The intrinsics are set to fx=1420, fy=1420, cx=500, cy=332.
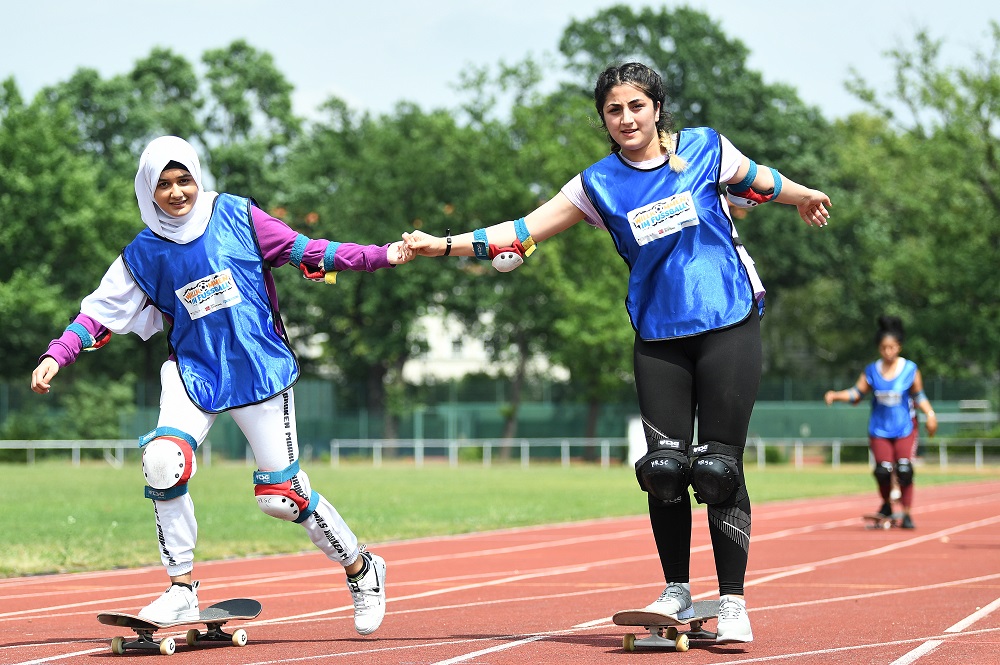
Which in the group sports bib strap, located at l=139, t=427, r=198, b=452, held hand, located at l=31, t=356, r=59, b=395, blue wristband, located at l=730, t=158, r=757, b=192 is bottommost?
sports bib strap, located at l=139, t=427, r=198, b=452

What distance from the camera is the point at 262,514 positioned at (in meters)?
17.2

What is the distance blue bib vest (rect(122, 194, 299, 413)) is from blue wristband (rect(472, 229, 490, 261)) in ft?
3.16

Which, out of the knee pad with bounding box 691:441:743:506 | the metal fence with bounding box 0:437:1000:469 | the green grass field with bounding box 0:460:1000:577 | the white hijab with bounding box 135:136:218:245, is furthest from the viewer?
the metal fence with bounding box 0:437:1000:469

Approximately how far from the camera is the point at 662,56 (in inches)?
2376

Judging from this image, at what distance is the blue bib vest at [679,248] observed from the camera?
228 inches

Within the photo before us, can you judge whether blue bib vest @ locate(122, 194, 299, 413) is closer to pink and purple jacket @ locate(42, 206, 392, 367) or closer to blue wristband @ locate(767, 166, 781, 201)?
pink and purple jacket @ locate(42, 206, 392, 367)

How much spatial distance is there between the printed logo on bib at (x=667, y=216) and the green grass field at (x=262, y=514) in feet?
20.5

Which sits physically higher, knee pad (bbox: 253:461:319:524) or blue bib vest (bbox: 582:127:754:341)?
blue bib vest (bbox: 582:127:754:341)

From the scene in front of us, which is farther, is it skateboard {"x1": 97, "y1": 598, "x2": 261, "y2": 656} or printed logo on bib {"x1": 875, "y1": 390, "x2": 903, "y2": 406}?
printed logo on bib {"x1": 875, "y1": 390, "x2": 903, "y2": 406}

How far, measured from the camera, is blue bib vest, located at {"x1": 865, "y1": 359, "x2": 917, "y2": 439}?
15.5 meters

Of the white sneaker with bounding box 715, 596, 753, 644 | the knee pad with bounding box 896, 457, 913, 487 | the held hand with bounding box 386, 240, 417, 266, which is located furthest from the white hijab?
the knee pad with bounding box 896, 457, 913, 487

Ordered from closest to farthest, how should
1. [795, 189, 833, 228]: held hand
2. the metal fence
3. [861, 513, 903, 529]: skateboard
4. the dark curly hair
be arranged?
the dark curly hair → [795, 189, 833, 228]: held hand → [861, 513, 903, 529]: skateboard → the metal fence

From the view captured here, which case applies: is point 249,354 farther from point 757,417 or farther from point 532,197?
point 532,197

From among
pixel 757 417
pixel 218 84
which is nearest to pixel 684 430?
pixel 757 417
